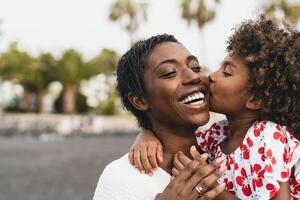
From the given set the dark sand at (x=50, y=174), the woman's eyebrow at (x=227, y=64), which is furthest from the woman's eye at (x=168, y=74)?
the dark sand at (x=50, y=174)

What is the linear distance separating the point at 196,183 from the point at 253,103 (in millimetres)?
517

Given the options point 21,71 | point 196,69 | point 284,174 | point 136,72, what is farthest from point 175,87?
point 21,71

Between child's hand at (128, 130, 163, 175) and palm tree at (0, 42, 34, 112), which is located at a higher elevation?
palm tree at (0, 42, 34, 112)

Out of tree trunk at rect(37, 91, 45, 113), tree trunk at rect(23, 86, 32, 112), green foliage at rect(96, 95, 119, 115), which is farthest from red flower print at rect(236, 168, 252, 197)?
tree trunk at rect(37, 91, 45, 113)

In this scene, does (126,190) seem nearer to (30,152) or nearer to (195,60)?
(195,60)

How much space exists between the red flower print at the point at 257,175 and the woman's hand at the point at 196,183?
0.17 m

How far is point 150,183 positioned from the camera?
243cm

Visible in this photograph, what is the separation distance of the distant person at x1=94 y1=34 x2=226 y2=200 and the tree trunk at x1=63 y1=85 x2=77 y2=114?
150 feet

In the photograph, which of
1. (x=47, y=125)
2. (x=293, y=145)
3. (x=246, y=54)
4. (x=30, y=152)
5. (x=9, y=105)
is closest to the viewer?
(x=293, y=145)

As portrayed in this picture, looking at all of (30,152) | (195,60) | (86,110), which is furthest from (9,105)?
(195,60)

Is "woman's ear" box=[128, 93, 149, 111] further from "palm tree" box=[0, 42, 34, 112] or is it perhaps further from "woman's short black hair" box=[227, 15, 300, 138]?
"palm tree" box=[0, 42, 34, 112]

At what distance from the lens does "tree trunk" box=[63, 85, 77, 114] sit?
4853 cm

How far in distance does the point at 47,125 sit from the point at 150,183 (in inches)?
1415

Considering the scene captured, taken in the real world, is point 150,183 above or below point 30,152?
above
